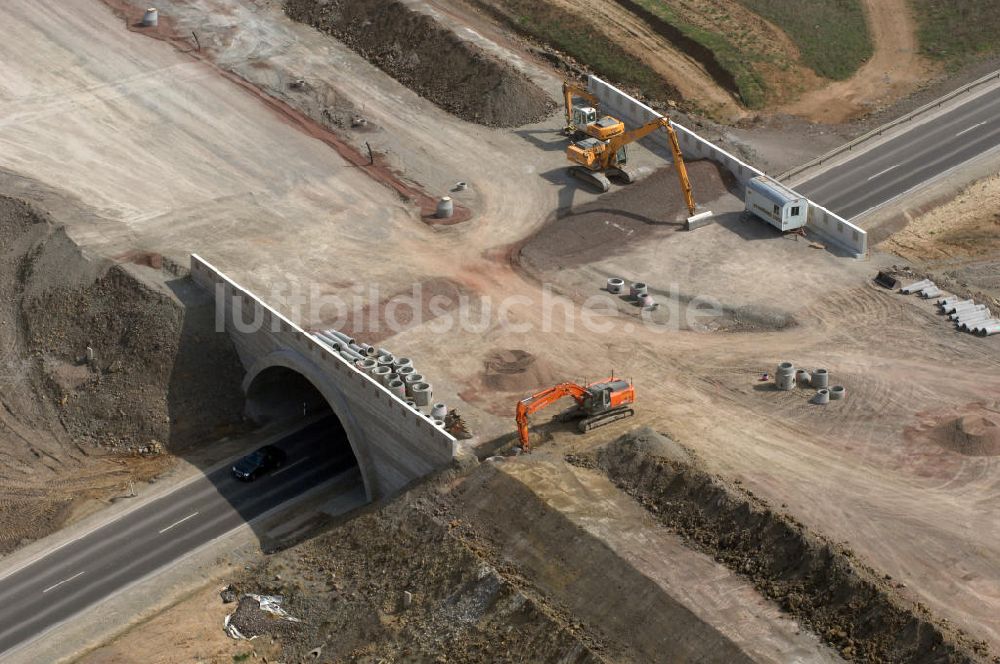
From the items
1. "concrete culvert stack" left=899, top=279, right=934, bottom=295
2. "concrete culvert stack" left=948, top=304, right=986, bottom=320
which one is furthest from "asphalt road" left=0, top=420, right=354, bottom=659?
"concrete culvert stack" left=948, top=304, right=986, bottom=320

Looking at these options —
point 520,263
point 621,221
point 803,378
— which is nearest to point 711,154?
point 621,221

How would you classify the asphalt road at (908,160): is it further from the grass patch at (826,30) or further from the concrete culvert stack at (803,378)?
the concrete culvert stack at (803,378)

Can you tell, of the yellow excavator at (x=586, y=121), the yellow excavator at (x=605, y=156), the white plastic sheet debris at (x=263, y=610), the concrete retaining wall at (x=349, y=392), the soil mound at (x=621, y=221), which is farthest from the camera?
the yellow excavator at (x=586, y=121)

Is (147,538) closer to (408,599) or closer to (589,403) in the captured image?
(408,599)

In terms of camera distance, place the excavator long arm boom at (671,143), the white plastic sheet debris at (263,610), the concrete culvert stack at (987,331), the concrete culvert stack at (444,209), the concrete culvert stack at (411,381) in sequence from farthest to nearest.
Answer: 1. the concrete culvert stack at (444,209)
2. the excavator long arm boom at (671,143)
3. the concrete culvert stack at (987,331)
4. the concrete culvert stack at (411,381)
5. the white plastic sheet debris at (263,610)

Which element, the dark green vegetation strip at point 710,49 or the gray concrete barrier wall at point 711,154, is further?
the dark green vegetation strip at point 710,49

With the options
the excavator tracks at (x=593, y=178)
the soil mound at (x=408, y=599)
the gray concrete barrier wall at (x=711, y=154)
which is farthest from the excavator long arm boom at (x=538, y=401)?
the excavator tracks at (x=593, y=178)

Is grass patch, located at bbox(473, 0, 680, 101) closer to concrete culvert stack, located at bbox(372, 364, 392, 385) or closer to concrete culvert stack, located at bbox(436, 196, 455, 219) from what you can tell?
concrete culvert stack, located at bbox(436, 196, 455, 219)
